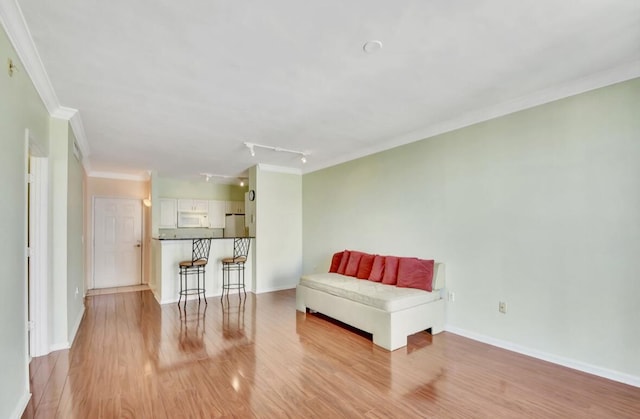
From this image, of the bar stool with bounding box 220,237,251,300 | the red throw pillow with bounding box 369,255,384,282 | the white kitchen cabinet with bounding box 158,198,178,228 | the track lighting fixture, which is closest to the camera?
the red throw pillow with bounding box 369,255,384,282

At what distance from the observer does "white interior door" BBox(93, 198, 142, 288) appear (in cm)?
657

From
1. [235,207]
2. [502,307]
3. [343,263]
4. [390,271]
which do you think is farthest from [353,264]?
[235,207]

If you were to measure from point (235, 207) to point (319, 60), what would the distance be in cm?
648

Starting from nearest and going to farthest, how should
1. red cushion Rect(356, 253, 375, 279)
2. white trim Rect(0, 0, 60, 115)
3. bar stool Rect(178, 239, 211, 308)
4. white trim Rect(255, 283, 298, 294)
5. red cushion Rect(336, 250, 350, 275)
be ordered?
1. white trim Rect(0, 0, 60, 115)
2. red cushion Rect(356, 253, 375, 279)
3. red cushion Rect(336, 250, 350, 275)
4. bar stool Rect(178, 239, 211, 308)
5. white trim Rect(255, 283, 298, 294)

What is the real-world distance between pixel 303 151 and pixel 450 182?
2.41m

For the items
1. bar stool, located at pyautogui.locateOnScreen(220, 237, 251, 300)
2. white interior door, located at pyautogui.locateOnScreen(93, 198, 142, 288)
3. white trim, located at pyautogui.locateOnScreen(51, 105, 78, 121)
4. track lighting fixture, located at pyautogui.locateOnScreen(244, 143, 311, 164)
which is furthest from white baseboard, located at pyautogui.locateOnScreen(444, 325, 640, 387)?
white interior door, located at pyautogui.locateOnScreen(93, 198, 142, 288)

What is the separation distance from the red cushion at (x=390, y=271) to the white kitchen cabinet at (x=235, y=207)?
5220mm

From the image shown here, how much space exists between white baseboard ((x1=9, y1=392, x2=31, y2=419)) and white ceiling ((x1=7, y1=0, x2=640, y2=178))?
2.48 m

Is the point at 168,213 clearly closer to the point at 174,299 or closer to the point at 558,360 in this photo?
the point at 174,299

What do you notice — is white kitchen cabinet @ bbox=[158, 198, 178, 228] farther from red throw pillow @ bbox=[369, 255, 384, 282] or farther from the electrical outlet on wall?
the electrical outlet on wall

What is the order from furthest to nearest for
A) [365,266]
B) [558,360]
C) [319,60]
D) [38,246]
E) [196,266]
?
[196,266]
[365,266]
[38,246]
[558,360]
[319,60]

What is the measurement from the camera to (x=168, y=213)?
23.9 ft

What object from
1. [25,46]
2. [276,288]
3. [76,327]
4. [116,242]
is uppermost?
[25,46]

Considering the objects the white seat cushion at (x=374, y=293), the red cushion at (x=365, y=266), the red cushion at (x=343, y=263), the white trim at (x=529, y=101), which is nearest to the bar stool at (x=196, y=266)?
the white seat cushion at (x=374, y=293)
